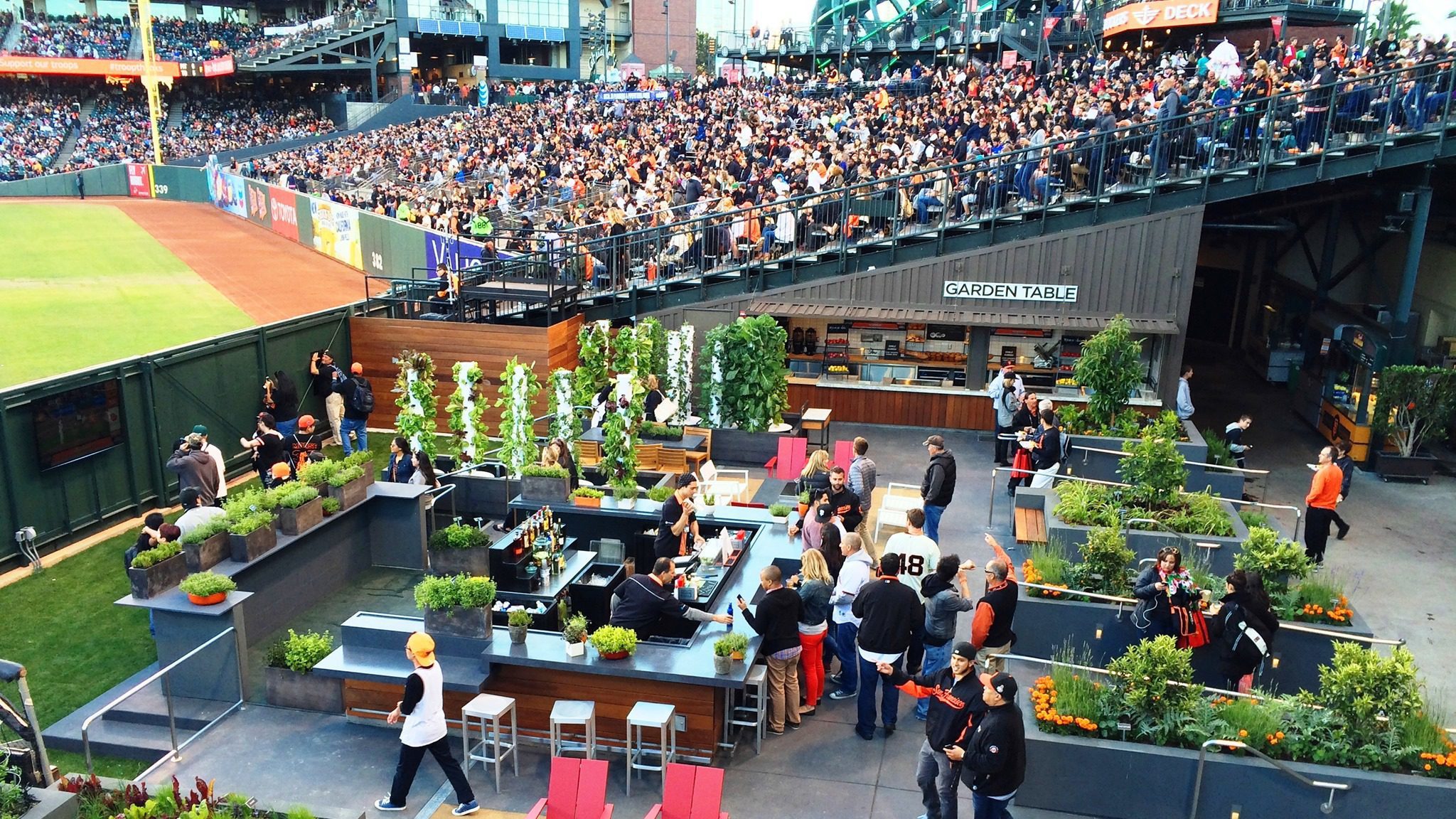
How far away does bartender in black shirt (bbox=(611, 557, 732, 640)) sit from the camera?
9148 mm

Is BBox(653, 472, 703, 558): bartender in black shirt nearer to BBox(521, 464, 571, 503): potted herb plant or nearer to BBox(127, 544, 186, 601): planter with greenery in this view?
BBox(521, 464, 571, 503): potted herb plant

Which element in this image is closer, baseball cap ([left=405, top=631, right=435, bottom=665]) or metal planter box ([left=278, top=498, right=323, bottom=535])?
baseball cap ([left=405, top=631, right=435, bottom=665])

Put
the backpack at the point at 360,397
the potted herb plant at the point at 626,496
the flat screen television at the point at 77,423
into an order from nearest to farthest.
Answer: the potted herb plant at the point at 626,496, the flat screen television at the point at 77,423, the backpack at the point at 360,397

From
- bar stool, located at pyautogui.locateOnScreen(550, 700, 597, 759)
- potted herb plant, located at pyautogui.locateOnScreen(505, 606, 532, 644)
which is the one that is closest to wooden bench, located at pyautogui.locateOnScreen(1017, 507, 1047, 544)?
bar stool, located at pyautogui.locateOnScreen(550, 700, 597, 759)

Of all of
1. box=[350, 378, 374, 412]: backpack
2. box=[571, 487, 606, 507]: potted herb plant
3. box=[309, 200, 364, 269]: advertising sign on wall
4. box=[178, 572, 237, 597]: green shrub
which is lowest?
box=[571, 487, 606, 507]: potted herb plant

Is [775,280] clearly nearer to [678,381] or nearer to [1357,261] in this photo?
[678,381]

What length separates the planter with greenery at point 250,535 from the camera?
10625 millimetres

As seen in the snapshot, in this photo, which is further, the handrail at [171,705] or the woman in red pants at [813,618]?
the woman in red pants at [813,618]

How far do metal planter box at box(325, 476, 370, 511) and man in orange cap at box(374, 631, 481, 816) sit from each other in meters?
5.26

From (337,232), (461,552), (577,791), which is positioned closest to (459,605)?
(461,552)

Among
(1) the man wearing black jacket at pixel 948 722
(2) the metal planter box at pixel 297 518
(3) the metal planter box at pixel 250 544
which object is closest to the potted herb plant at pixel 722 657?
(1) the man wearing black jacket at pixel 948 722

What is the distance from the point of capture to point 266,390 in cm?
1549

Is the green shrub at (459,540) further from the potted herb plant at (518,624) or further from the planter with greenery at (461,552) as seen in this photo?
the potted herb plant at (518,624)

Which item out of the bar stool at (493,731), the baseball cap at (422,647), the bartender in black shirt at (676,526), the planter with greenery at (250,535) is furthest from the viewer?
the bartender in black shirt at (676,526)
